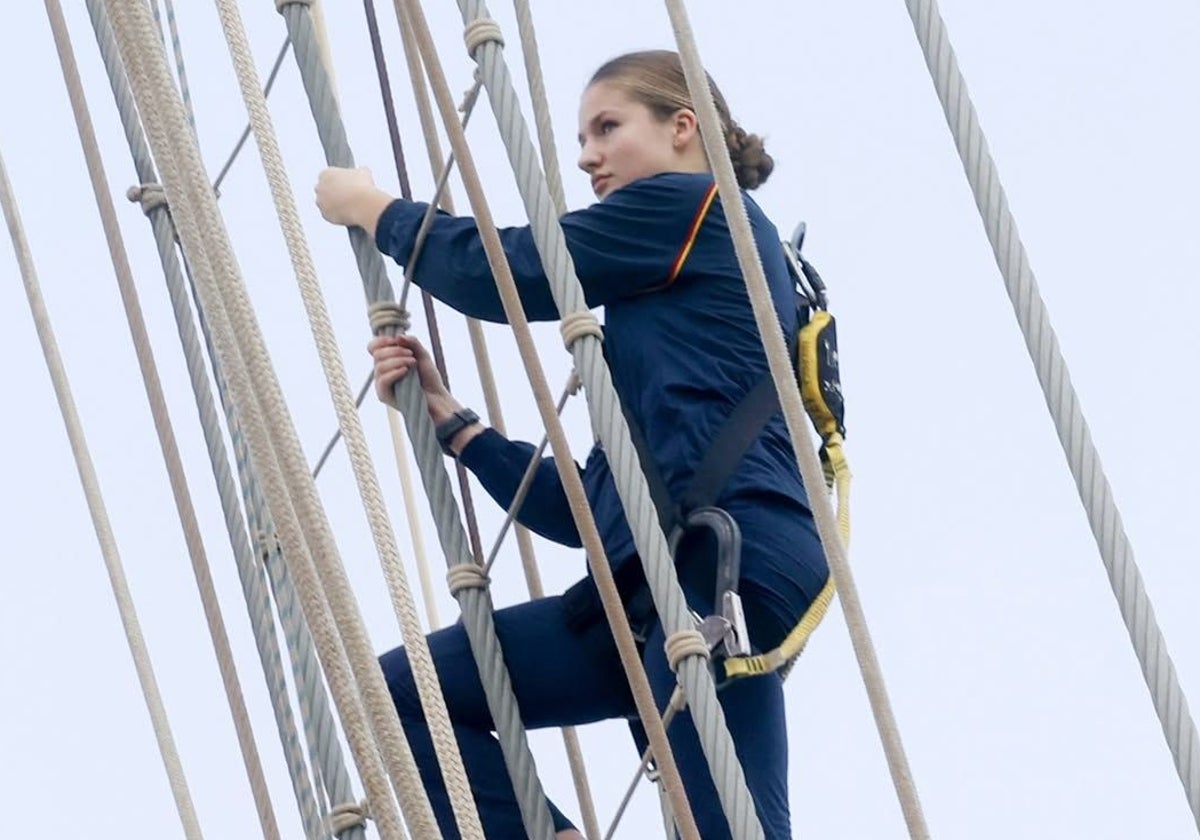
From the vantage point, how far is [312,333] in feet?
15.3

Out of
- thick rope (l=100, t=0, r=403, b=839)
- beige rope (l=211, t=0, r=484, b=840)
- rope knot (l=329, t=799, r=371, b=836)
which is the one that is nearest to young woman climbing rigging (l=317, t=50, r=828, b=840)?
rope knot (l=329, t=799, r=371, b=836)

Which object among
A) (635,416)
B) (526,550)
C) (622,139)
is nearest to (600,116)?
(622,139)

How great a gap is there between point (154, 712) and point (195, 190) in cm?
120

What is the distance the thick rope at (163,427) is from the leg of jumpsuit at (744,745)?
830 millimetres

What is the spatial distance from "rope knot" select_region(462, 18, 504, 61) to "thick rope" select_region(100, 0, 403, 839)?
521 mm

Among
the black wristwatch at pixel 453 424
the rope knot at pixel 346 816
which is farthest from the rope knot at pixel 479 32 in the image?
the rope knot at pixel 346 816

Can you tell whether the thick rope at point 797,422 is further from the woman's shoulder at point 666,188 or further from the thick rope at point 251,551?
the thick rope at point 251,551

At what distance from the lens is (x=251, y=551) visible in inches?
208

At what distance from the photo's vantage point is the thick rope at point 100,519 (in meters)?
5.37

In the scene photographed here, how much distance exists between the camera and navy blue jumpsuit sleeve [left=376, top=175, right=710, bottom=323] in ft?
16.0

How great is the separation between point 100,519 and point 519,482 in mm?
891

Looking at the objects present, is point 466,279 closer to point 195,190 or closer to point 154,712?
point 195,190

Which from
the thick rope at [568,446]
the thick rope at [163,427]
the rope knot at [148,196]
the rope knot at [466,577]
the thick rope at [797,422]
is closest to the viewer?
the thick rope at [797,422]

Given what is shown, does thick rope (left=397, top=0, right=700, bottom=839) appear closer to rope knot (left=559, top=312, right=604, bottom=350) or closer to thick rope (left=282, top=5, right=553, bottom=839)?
rope knot (left=559, top=312, right=604, bottom=350)
